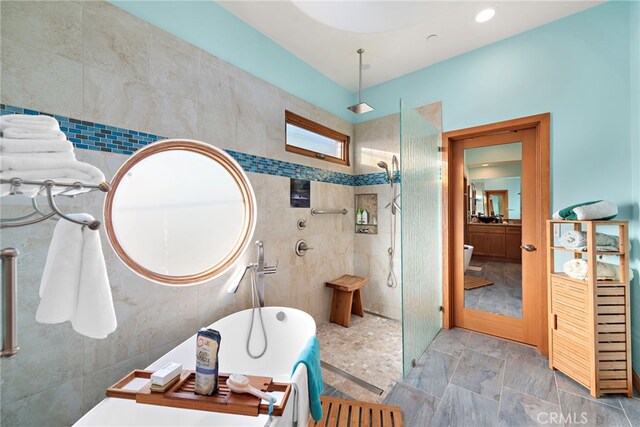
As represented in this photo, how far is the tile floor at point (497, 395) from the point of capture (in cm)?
149

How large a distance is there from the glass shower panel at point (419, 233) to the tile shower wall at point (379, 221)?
475mm

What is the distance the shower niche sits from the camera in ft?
10.3

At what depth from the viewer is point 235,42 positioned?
1.99m

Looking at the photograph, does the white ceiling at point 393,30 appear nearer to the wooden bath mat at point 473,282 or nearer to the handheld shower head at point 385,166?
the handheld shower head at point 385,166

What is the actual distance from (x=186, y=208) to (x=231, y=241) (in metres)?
0.46

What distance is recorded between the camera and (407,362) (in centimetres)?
194

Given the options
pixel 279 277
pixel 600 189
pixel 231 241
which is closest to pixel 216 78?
pixel 231 241

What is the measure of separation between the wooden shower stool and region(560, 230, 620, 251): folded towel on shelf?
1.89m

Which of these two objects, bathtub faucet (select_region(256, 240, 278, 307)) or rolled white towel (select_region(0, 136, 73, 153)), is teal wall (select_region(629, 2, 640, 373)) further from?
rolled white towel (select_region(0, 136, 73, 153))

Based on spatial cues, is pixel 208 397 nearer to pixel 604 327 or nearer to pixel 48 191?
pixel 48 191

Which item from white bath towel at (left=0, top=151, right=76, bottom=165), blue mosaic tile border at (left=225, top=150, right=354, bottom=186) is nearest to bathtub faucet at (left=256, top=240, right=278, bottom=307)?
blue mosaic tile border at (left=225, top=150, right=354, bottom=186)

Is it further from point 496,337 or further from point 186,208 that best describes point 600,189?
point 186,208

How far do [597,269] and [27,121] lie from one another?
3.17m

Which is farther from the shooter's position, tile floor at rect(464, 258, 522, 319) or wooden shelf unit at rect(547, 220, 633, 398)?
tile floor at rect(464, 258, 522, 319)
